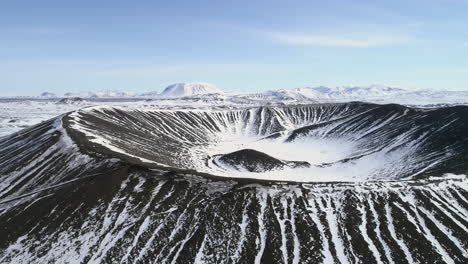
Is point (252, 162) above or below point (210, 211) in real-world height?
below

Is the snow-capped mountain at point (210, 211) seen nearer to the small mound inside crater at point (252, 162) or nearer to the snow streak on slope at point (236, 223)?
the snow streak on slope at point (236, 223)

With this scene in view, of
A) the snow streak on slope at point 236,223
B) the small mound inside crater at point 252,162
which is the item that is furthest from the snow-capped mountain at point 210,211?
the small mound inside crater at point 252,162

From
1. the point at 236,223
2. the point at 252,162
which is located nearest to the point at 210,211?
the point at 236,223

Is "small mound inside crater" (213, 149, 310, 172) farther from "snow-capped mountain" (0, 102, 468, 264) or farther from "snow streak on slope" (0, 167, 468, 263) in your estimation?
"snow streak on slope" (0, 167, 468, 263)

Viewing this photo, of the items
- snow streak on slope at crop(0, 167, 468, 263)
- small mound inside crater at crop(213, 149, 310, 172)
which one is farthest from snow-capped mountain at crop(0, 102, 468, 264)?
small mound inside crater at crop(213, 149, 310, 172)

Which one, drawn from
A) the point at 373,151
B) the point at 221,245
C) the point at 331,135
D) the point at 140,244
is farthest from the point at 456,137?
the point at 140,244

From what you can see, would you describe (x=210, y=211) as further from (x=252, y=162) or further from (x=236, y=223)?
(x=252, y=162)

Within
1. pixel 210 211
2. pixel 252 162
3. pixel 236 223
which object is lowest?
pixel 252 162

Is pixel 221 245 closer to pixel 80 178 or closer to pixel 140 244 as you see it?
pixel 140 244
